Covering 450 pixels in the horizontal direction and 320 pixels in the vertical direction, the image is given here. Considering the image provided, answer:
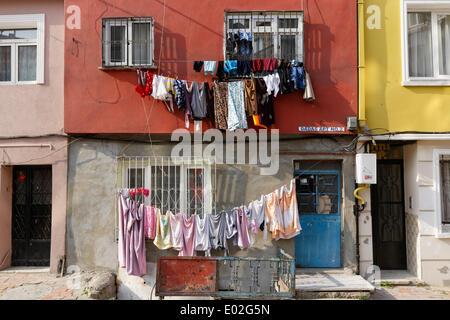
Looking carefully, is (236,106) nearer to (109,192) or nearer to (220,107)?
(220,107)

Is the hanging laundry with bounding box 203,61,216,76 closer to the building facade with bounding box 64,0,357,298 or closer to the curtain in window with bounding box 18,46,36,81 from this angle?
the building facade with bounding box 64,0,357,298

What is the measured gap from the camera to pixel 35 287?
7.83 meters

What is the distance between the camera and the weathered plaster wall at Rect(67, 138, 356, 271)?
27.8 ft

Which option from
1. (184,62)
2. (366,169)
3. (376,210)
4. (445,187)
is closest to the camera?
(366,169)

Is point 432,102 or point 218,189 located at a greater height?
point 432,102

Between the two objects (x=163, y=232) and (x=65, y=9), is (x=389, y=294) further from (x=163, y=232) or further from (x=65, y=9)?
(x=65, y=9)

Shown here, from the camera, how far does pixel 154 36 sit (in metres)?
8.62

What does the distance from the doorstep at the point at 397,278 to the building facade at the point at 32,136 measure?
6.98 meters

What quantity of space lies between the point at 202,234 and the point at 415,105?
5.35 m

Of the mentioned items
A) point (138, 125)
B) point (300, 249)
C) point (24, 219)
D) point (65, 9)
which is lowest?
point (300, 249)

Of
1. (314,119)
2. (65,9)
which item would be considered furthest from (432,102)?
(65,9)

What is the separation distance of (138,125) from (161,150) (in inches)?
28.5

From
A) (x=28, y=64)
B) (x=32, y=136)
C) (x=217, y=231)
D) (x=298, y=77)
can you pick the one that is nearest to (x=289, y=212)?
(x=217, y=231)

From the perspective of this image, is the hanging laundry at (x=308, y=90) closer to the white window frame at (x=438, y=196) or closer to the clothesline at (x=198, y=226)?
the clothesline at (x=198, y=226)
